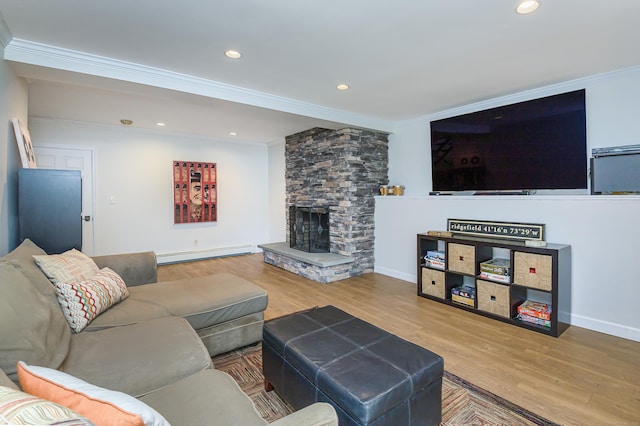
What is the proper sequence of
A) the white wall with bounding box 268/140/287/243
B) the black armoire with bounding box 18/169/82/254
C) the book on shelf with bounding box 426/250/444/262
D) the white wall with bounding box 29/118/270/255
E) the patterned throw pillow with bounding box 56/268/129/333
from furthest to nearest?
the white wall with bounding box 268/140/287/243 < the white wall with bounding box 29/118/270/255 < the book on shelf with bounding box 426/250/444/262 < the black armoire with bounding box 18/169/82/254 < the patterned throw pillow with bounding box 56/268/129/333

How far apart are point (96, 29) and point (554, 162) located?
13.2ft

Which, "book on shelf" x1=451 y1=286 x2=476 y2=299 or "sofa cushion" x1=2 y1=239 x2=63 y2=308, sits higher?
"sofa cushion" x1=2 y1=239 x2=63 y2=308

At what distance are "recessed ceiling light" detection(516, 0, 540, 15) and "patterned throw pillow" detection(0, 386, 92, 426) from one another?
8.62ft

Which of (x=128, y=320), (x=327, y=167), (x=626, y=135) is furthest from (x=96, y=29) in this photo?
(x=626, y=135)

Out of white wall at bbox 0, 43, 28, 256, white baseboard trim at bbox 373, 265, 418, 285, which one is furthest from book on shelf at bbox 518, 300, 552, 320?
white wall at bbox 0, 43, 28, 256

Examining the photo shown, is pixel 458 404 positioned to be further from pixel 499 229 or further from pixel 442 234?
pixel 442 234

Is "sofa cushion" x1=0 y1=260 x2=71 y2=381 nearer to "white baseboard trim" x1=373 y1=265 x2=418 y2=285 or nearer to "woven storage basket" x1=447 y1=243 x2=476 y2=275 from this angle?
"woven storage basket" x1=447 y1=243 x2=476 y2=275

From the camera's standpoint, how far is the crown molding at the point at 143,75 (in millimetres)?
2337

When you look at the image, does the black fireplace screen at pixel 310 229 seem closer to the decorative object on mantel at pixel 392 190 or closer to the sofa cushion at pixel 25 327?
the decorative object on mantel at pixel 392 190

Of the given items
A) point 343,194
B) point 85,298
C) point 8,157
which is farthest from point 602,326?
point 8,157

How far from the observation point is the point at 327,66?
270 centimetres

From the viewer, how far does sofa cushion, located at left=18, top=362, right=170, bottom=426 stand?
0.70 meters

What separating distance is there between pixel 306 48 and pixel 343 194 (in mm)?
2431

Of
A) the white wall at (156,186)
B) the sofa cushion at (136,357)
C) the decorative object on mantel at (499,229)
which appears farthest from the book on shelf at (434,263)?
the white wall at (156,186)
